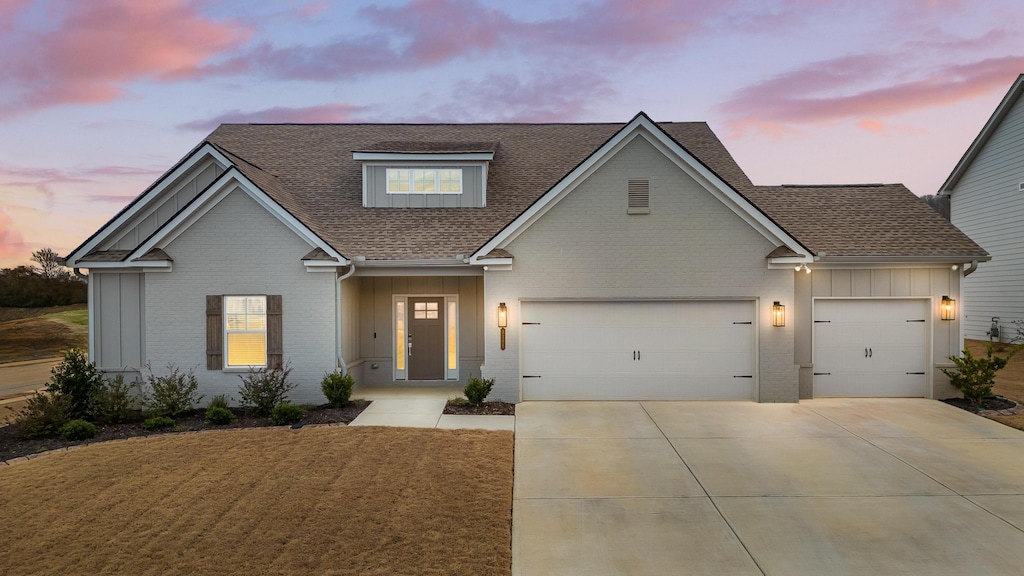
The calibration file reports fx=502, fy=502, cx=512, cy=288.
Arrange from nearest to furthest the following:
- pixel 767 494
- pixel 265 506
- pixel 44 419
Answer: pixel 265 506 → pixel 767 494 → pixel 44 419

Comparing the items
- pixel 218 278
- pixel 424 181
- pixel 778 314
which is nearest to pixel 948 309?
pixel 778 314

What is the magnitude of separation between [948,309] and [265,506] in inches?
549

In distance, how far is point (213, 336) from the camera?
10.8m

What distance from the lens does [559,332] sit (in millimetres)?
11391

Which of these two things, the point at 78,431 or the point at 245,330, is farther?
the point at 245,330

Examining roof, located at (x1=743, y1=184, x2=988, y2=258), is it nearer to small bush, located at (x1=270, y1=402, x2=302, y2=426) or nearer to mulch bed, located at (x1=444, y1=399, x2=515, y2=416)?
mulch bed, located at (x1=444, y1=399, x2=515, y2=416)

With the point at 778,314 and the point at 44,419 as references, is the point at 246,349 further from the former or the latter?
the point at 778,314

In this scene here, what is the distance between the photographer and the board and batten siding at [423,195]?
543 inches

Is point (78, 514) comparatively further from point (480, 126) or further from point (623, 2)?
point (623, 2)

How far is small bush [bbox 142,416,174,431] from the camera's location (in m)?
9.19

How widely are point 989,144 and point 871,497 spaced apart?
70.5 ft

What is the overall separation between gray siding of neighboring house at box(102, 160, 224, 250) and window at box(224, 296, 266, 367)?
109 inches

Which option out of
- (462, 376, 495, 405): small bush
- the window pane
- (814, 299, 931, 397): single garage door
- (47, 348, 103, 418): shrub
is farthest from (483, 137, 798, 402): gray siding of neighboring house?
(47, 348, 103, 418): shrub

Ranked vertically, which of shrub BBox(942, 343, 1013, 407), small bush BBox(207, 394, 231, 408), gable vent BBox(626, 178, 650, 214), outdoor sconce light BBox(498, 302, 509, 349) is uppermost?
gable vent BBox(626, 178, 650, 214)
